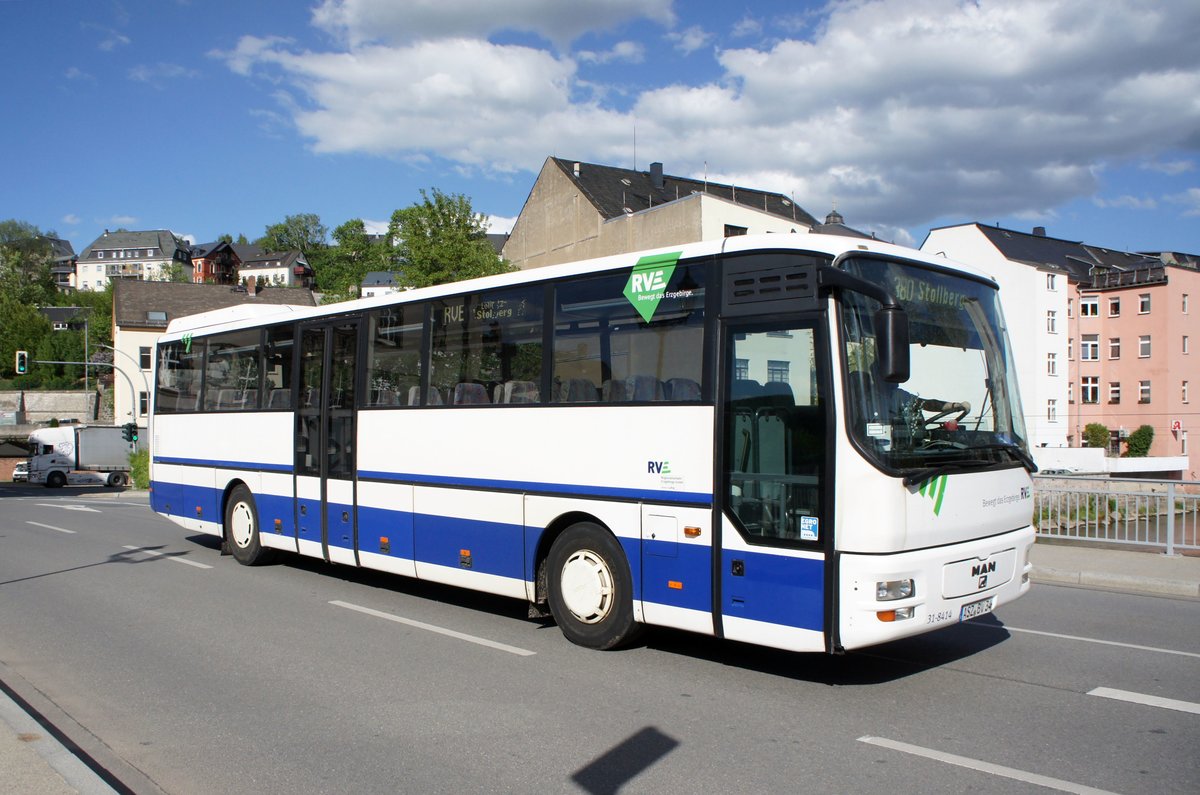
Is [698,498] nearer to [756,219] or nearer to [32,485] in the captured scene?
[756,219]

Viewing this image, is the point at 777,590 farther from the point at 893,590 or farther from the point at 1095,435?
the point at 1095,435

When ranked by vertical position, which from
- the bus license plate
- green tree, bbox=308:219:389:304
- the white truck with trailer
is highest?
green tree, bbox=308:219:389:304

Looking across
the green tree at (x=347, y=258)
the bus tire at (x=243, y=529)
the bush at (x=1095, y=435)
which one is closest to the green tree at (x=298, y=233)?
the green tree at (x=347, y=258)

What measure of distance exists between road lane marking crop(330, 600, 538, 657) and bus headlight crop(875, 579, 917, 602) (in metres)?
3.06

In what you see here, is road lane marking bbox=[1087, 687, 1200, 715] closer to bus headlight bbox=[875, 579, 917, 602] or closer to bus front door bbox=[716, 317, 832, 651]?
bus headlight bbox=[875, 579, 917, 602]

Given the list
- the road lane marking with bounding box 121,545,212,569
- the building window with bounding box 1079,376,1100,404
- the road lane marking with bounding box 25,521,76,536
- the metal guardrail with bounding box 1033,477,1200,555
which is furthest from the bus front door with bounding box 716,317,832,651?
the building window with bounding box 1079,376,1100,404

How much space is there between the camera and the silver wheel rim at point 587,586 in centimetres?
790

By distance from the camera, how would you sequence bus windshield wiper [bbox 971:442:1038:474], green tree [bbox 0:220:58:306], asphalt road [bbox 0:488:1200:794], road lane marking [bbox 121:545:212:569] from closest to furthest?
asphalt road [bbox 0:488:1200:794]
bus windshield wiper [bbox 971:442:1038:474]
road lane marking [bbox 121:545:212:569]
green tree [bbox 0:220:58:306]

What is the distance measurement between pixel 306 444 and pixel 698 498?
6.29 meters

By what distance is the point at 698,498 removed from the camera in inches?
280

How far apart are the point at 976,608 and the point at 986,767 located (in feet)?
6.08

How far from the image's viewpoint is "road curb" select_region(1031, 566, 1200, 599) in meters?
11.3

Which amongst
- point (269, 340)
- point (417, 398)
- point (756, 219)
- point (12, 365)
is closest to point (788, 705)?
point (417, 398)

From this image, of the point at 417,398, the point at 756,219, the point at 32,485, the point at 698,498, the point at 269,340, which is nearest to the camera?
the point at 698,498
